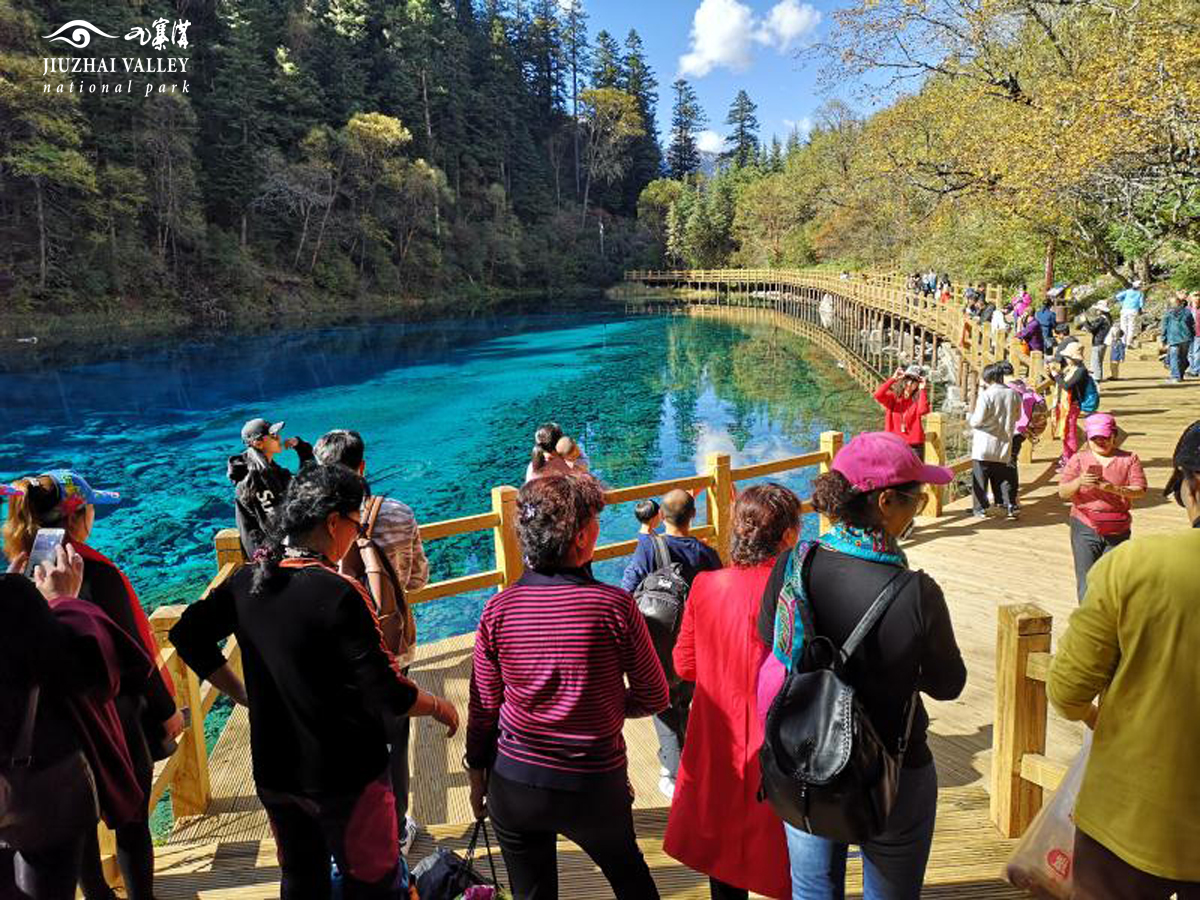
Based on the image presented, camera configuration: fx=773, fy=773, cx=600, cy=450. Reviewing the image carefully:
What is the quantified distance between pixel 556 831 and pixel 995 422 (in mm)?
6244

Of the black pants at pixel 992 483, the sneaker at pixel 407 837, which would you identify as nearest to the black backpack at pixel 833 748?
the sneaker at pixel 407 837

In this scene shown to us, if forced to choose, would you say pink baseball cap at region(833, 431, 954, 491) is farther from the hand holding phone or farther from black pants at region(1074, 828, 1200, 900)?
the hand holding phone

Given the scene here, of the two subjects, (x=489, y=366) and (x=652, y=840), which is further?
(x=489, y=366)

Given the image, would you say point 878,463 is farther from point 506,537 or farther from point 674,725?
point 506,537

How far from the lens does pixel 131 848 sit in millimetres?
2396

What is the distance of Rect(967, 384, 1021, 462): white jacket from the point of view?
6805mm

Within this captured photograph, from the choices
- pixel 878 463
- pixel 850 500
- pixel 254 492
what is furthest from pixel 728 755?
pixel 254 492

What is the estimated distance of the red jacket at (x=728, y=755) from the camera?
210cm

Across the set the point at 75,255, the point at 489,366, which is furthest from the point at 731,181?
the point at 75,255

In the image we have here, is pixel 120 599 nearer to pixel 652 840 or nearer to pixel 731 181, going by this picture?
pixel 652 840

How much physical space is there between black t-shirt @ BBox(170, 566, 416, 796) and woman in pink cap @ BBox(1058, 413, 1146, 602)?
152 inches

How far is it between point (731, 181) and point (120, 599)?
2664 inches

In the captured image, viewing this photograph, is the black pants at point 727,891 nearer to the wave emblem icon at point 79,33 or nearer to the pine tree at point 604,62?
the wave emblem icon at point 79,33

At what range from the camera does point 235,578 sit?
2014mm
